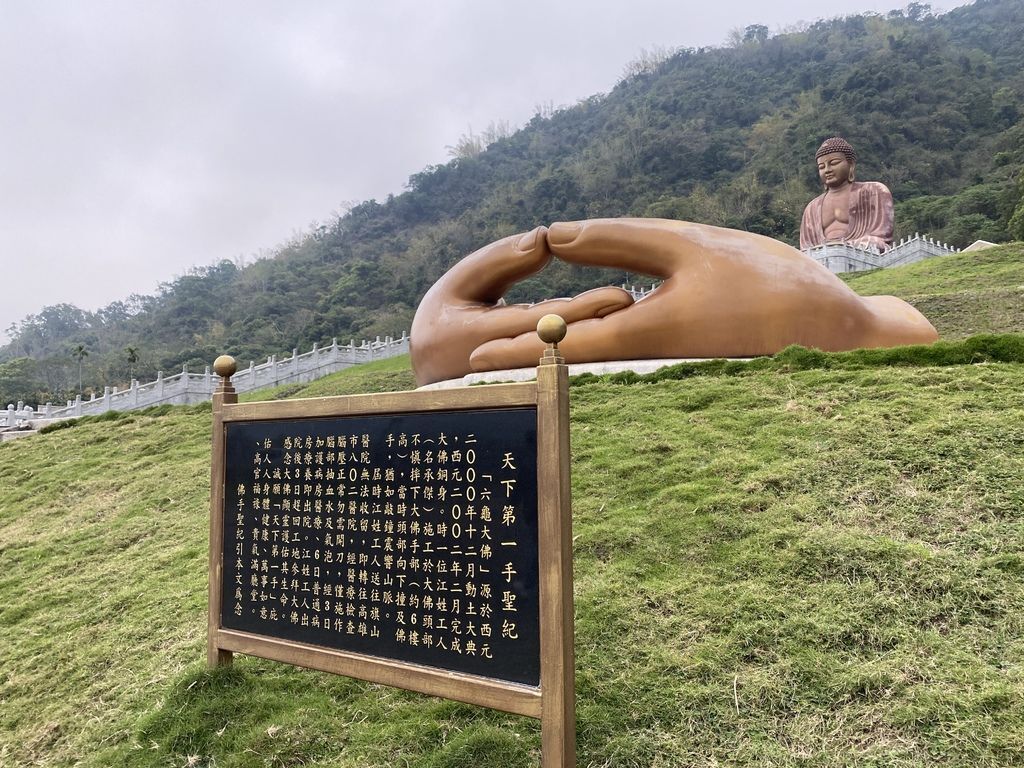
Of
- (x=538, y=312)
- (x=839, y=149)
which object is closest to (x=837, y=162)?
(x=839, y=149)

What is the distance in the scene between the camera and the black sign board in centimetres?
242

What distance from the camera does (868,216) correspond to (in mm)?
23750

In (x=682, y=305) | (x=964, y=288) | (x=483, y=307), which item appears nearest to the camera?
(x=682, y=305)

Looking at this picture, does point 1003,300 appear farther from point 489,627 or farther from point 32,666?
point 32,666

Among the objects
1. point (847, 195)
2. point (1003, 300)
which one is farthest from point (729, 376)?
point (847, 195)

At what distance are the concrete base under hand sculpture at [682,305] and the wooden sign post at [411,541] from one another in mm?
4152

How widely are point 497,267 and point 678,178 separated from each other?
46.0 metres

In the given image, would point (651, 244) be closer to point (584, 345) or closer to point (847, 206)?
point (584, 345)

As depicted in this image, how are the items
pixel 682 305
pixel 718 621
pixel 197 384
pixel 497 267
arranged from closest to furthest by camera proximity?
1. pixel 718 621
2. pixel 682 305
3. pixel 497 267
4. pixel 197 384

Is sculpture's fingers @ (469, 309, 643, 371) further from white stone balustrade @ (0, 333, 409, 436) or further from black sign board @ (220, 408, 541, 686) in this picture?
white stone balustrade @ (0, 333, 409, 436)

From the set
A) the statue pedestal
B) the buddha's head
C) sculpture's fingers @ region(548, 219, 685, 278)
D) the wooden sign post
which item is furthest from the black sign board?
the buddha's head

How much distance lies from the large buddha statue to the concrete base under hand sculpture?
1796cm

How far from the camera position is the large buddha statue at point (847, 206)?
904 inches

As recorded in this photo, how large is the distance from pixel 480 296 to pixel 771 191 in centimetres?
3852
